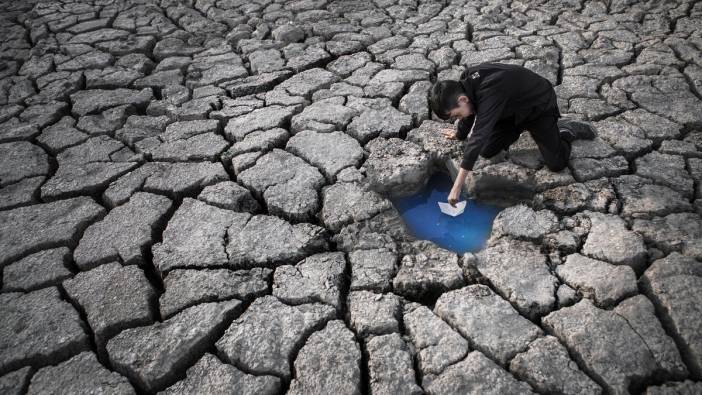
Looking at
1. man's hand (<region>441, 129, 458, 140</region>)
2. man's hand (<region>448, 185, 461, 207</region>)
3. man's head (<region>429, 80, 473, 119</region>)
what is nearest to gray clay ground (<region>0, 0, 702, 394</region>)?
man's hand (<region>441, 129, 458, 140</region>)

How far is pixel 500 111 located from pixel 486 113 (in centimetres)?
7

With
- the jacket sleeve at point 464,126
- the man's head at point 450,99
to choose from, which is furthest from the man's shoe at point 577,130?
the man's head at point 450,99

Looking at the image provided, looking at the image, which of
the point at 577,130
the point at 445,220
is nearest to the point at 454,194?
the point at 445,220

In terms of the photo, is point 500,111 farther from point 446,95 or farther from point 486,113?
point 446,95

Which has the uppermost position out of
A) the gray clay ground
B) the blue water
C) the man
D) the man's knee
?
the man

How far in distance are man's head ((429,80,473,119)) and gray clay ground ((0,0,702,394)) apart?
33 cm

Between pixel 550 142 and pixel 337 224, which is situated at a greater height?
pixel 550 142

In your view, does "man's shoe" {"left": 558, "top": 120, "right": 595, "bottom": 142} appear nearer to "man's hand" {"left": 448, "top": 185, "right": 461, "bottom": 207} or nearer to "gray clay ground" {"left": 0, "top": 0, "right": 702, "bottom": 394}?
"gray clay ground" {"left": 0, "top": 0, "right": 702, "bottom": 394}

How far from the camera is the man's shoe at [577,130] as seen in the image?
2236 mm

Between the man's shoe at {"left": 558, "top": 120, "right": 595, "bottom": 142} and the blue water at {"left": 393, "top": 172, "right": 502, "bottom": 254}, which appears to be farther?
the man's shoe at {"left": 558, "top": 120, "right": 595, "bottom": 142}

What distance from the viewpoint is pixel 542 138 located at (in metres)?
2.10

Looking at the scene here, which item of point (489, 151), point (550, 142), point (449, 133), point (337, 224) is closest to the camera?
point (337, 224)

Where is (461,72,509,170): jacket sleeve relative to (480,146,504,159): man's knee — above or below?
above

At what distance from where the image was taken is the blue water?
6.71ft
